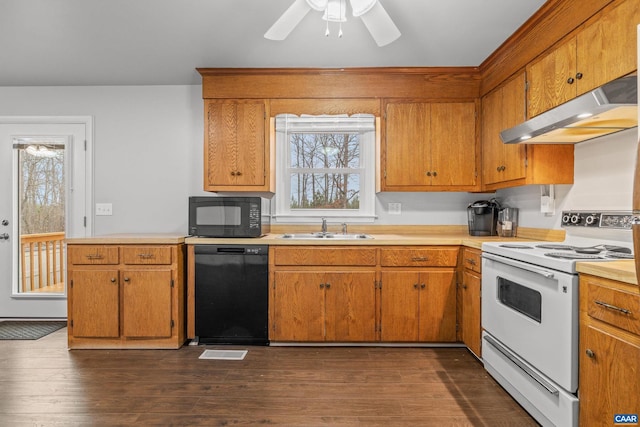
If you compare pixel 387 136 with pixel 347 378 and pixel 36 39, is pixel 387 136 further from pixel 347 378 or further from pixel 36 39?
pixel 36 39

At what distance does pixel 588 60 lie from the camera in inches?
75.7

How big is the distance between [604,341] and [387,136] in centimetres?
217

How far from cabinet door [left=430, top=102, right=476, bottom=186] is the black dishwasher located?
1.69m

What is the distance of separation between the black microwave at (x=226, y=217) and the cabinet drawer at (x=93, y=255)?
601 millimetres

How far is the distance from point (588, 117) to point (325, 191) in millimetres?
2229

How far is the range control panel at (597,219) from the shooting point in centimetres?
201

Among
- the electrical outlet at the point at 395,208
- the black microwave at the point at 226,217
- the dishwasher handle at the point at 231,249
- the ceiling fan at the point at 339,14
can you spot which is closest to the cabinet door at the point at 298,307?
the dishwasher handle at the point at 231,249

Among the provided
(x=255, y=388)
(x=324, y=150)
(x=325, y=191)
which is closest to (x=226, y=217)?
(x=325, y=191)

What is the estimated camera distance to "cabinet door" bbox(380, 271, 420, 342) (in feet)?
9.37

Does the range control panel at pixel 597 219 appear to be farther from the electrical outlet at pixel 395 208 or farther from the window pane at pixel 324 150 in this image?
the window pane at pixel 324 150

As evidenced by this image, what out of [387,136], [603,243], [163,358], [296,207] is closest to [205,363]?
[163,358]

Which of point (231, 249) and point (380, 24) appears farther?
point (231, 249)

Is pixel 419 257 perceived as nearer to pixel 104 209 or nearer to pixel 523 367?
pixel 523 367

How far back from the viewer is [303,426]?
6.07ft
